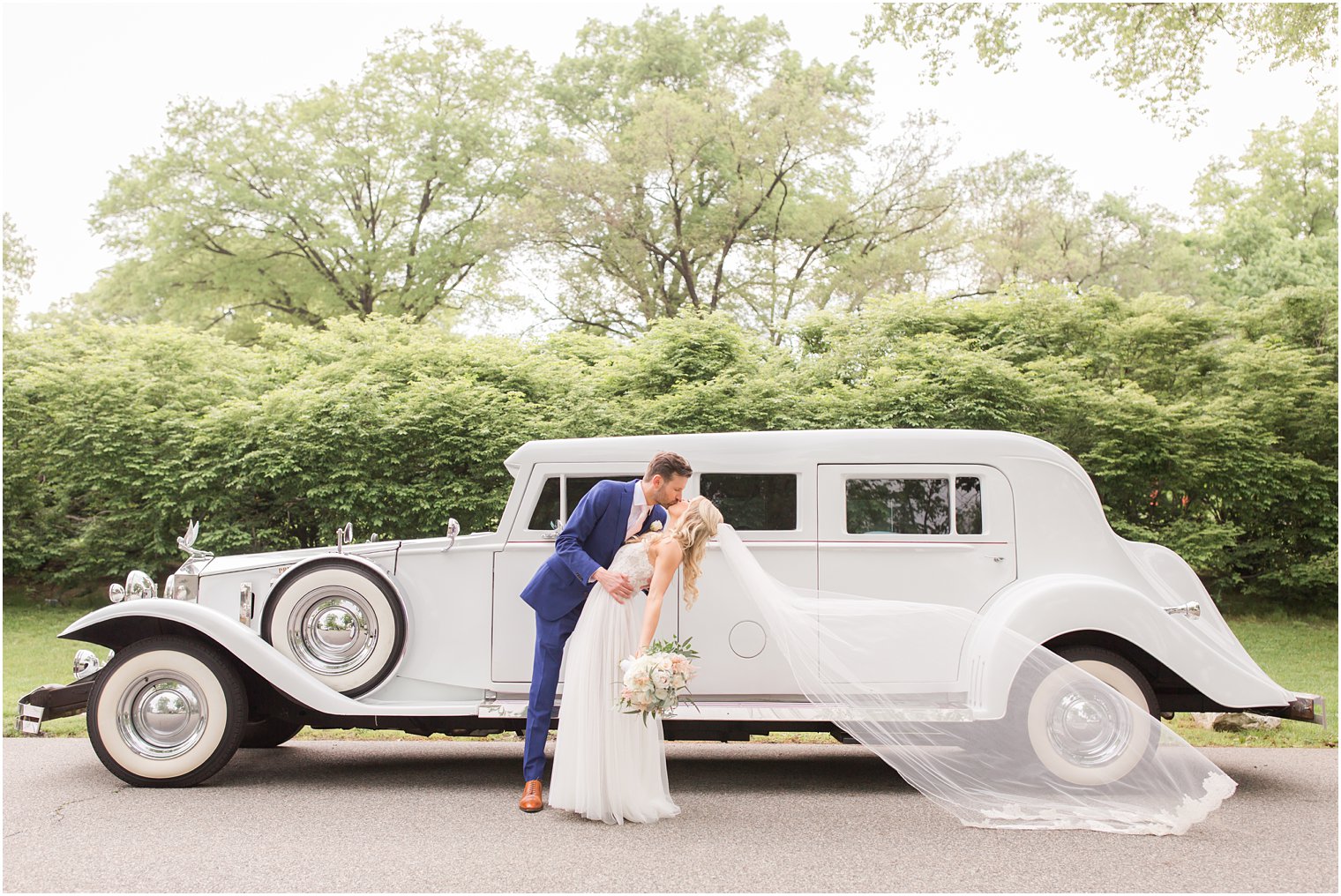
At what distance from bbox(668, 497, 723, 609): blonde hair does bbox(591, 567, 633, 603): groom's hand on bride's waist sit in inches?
12.4

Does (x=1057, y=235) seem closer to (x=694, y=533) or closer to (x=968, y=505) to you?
(x=968, y=505)

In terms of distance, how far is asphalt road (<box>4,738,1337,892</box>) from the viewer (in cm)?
440

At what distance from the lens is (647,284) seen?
24.8 metres

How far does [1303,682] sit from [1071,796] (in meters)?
6.00

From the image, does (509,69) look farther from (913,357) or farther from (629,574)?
(629,574)

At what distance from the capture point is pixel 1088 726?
5723mm

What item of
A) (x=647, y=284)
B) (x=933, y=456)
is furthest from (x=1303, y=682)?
(x=647, y=284)

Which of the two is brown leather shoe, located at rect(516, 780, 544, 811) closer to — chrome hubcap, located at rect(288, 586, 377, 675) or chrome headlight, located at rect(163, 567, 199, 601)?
chrome hubcap, located at rect(288, 586, 377, 675)

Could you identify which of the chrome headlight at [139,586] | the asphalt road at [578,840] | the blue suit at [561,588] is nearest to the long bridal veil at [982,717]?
the asphalt road at [578,840]

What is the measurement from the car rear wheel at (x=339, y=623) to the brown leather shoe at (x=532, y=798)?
3.85 feet

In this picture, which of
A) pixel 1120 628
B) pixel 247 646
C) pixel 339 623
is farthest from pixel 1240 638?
pixel 247 646

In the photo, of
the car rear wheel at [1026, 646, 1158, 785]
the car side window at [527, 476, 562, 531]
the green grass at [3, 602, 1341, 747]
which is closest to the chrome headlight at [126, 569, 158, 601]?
the green grass at [3, 602, 1341, 747]

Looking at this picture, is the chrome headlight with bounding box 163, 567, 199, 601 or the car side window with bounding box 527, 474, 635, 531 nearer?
the car side window with bounding box 527, 474, 635, 531

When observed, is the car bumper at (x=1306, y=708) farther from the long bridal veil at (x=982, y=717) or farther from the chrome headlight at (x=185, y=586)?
the chrome headlight at (x=185, y=586)
